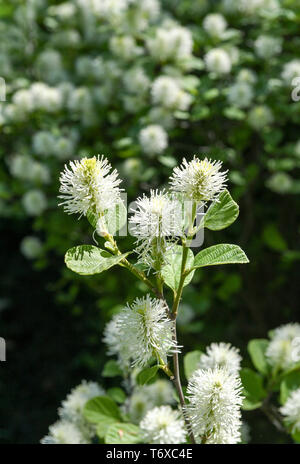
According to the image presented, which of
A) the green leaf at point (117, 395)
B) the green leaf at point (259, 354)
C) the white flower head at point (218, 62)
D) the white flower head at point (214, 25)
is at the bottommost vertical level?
the green leaf at point (117, 395)

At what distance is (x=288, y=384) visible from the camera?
1283 mm

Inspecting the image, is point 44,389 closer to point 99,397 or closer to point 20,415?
point 20,415

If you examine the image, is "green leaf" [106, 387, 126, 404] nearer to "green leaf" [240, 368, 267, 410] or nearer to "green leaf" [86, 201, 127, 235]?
"green leaf" [240, 368, 267, 410]

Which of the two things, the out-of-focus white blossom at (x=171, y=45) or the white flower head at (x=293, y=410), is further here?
the out-of-focus white blossom at (x=171, y=45)

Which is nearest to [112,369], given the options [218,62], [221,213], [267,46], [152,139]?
[221,213]

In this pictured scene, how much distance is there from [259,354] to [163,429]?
0.41m

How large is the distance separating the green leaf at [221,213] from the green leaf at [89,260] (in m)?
0.15

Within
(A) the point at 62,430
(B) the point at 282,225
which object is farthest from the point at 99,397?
(B) the point at 282,225

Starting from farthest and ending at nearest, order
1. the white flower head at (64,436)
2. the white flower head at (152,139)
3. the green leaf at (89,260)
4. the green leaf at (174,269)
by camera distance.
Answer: the white flower head at (152,139) < the white flower head at (64,436) < the green leaf at (174,269) < the green leaf at (89,260)

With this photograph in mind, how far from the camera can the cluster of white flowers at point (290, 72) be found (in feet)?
6.13

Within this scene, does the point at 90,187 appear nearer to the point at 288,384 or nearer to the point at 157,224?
the point at 157,224

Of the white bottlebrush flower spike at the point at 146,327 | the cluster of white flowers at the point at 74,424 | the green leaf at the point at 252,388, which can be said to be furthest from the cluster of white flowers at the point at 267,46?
the white bottlebrush flower spike at the point at 146,327

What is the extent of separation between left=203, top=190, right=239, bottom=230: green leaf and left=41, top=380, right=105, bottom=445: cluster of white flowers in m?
0.61

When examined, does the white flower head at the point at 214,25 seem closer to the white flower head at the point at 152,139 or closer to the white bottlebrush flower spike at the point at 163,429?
the white flower head at the point at 152,139
